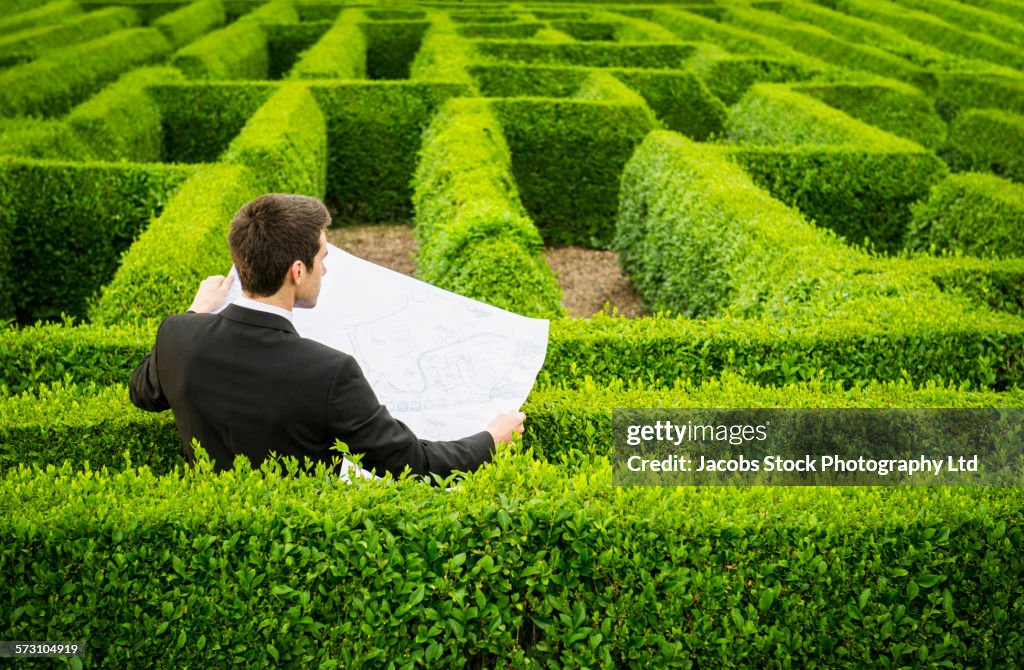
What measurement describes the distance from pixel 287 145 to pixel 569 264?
16.7 ft

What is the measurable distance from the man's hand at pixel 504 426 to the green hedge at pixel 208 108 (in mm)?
12732

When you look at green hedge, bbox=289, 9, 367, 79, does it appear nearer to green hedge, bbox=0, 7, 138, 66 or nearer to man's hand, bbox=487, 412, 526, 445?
green hedge, bbox=0, 7, 138, 66

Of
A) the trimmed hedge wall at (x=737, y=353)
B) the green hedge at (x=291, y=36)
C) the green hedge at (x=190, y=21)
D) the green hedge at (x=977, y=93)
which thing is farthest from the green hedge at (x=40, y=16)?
the green hedge at (x=977, y=93)

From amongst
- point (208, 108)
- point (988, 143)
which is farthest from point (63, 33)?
point (988, 143)

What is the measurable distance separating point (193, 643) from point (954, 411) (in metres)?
4.40


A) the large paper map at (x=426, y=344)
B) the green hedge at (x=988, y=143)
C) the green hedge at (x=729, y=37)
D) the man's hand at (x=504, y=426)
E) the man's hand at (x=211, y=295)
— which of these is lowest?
the green hedge at (x=988, y=143)

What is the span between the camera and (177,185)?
10.3 m

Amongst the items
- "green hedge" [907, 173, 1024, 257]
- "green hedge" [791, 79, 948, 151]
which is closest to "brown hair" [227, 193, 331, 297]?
"green hedge" [907, 173, 1024, 257]

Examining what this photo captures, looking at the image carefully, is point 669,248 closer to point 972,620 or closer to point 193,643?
point 972,620

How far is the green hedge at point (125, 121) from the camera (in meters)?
12.6

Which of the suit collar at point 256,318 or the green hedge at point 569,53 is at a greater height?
the suit collar at point 256,318

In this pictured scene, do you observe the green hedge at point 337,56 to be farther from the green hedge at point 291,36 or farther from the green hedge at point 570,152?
the green hedge at point 570,152

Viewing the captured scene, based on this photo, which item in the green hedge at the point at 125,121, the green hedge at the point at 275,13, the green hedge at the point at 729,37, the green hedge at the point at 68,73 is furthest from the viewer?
the green hedge at the point at 275,13

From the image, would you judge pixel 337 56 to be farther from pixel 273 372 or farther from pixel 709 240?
pixel 273 372
